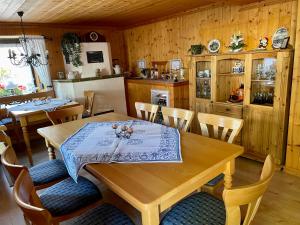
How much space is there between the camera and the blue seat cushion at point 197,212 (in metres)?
1.26

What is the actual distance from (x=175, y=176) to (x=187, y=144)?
17.7 inches

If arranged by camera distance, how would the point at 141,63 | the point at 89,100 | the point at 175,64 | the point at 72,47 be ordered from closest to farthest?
the point at 89,100
the point at 175,64
the point at 72,47
the point at 141,63

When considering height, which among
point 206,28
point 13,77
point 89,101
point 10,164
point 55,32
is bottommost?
point 89,101

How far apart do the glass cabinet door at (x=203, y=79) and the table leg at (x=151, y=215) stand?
103 inches

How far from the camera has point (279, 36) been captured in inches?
109

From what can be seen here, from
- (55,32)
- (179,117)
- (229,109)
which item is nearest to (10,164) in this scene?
(179,117)

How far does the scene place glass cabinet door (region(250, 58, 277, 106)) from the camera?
2752 mm

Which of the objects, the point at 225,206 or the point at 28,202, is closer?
the point at 225,206

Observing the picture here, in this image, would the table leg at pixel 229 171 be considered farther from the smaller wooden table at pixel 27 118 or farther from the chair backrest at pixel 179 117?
the smaller wooden table at pixel 27 118

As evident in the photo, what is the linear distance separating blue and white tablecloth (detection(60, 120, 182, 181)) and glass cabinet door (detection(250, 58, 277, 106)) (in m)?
1.56

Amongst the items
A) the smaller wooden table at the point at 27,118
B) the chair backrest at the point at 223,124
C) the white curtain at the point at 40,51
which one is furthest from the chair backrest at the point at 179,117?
the white curtain at the point at 40,51

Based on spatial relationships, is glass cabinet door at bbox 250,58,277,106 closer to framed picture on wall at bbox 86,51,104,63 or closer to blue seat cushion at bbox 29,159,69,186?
blue seat cushion at bbox 29,159,69,186

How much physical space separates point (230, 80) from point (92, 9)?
244 cm

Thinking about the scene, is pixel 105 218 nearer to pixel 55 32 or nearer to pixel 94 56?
pixel 94 56
